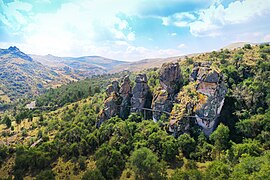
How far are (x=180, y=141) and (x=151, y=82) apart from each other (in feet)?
163

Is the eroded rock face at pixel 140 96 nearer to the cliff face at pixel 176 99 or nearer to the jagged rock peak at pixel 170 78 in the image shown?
the cliff face at pixel 176 99

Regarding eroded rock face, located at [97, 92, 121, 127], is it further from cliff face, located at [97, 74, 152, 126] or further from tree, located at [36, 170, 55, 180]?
tree, located at [36, 170, 55, 180]

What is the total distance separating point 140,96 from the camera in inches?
3989

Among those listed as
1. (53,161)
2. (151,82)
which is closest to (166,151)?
(53,161)

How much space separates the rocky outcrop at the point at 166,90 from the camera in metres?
92.7

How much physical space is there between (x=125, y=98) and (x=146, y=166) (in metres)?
46.9

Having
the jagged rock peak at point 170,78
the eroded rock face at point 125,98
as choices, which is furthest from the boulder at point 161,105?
the eroded rock face at point 125,98

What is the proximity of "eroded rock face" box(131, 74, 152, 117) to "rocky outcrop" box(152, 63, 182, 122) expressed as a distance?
6.28 metres

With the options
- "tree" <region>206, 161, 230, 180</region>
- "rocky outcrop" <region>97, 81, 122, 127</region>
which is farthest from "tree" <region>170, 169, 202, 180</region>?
"rocky outcrop" <region>97, 81, 122, 127</region>

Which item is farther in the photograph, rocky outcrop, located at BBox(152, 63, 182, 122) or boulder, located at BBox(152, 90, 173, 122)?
rocky outcrop, located at BBox(152, 63, 182, 122)

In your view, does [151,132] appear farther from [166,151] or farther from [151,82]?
[151,82]

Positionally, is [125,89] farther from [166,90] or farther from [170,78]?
[170,78]

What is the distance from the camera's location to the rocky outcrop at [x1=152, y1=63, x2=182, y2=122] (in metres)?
92.7

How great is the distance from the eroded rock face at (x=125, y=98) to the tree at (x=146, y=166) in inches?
1492
